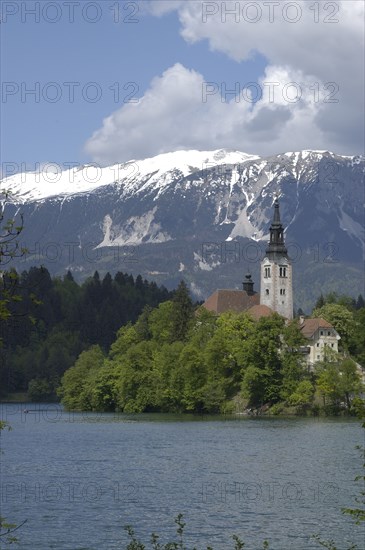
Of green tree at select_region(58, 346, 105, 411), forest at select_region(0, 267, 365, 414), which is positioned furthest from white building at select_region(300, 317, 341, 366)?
green tree at select_region(58, 346, 105, 411)

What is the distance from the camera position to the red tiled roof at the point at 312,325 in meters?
138

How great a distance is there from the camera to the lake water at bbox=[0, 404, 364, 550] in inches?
1602

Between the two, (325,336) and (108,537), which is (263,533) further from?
(325,336)

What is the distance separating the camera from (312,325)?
13925 cm

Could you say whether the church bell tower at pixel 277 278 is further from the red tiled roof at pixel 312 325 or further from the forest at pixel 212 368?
the red tiled roof at pixel 312 325

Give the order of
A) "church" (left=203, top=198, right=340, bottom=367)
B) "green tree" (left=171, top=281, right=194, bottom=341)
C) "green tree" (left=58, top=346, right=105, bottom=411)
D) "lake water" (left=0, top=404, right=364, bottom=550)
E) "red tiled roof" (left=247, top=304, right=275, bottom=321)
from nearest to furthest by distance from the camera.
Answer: "lake water" (left=0, top=404, right=364, bottom=550) < "green tree" (left=58, top=346, right=105, bottom=411) < "green tree" (left=171, top=281, right=194, bottom=341) < "red tiled roof" (left=247, top=304, right=275, bottom=321) < "church" (left=203, top=198, right=340, bottom=367)

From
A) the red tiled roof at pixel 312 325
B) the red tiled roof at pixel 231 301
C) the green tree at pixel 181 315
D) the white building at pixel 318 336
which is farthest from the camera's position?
the red tiled roof at pixel 231 301

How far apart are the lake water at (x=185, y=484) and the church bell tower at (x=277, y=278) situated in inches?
3018

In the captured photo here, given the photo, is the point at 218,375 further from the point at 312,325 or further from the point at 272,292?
the point at 272,292

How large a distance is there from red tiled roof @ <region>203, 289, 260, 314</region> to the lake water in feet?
253

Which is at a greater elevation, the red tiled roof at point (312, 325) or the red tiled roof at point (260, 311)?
the red tiled roof at point (260, 311)

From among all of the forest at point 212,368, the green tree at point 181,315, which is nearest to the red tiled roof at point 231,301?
the forest at point 212,368

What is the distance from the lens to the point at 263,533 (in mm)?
40750

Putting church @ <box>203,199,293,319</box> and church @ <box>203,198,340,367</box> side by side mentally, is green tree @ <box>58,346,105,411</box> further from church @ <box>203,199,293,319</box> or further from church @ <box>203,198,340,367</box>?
church @ <box>203,199,293,319</box>
